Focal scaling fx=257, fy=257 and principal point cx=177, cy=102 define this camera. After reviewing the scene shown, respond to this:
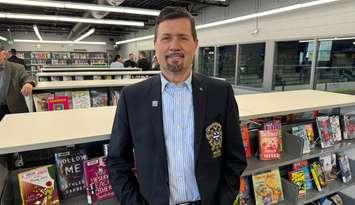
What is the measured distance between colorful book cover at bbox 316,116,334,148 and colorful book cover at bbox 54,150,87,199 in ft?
6.48

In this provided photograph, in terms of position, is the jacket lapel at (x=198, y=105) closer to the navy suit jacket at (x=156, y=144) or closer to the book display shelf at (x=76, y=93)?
the navy suit jacket at (x=156, y=144)

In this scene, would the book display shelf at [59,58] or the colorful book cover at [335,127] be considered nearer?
the colorful book cover at [335,127]

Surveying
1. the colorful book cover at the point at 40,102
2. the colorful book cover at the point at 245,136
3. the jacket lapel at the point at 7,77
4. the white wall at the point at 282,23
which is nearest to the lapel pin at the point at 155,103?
the colorful book cover at the point at 245,136

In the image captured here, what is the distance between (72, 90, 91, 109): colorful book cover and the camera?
346 cm

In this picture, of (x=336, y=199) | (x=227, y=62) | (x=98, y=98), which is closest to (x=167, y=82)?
(x=336, y=199)

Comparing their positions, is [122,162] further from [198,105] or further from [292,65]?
[292,65]

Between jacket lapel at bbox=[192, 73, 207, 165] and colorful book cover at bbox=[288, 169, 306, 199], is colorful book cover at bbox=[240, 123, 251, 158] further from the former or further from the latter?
jacket lapel at bbox=[192, 73, 207, 165]

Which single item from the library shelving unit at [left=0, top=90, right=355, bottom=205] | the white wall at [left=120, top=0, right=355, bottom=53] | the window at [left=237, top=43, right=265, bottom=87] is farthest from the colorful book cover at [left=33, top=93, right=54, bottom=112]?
the window at [left=237, top=43, right=265, bottom=87]

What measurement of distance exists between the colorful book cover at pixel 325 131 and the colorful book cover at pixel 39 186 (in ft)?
6.99

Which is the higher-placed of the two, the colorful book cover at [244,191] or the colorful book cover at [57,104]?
the colorful book cover at [57,104]

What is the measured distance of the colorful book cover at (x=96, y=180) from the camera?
1457 mm

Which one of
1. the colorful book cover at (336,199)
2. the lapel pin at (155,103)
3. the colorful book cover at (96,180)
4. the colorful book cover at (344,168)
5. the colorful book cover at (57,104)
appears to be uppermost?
the lapel pin at (155,103)

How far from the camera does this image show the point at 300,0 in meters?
6.18

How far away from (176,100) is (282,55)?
684 cm
